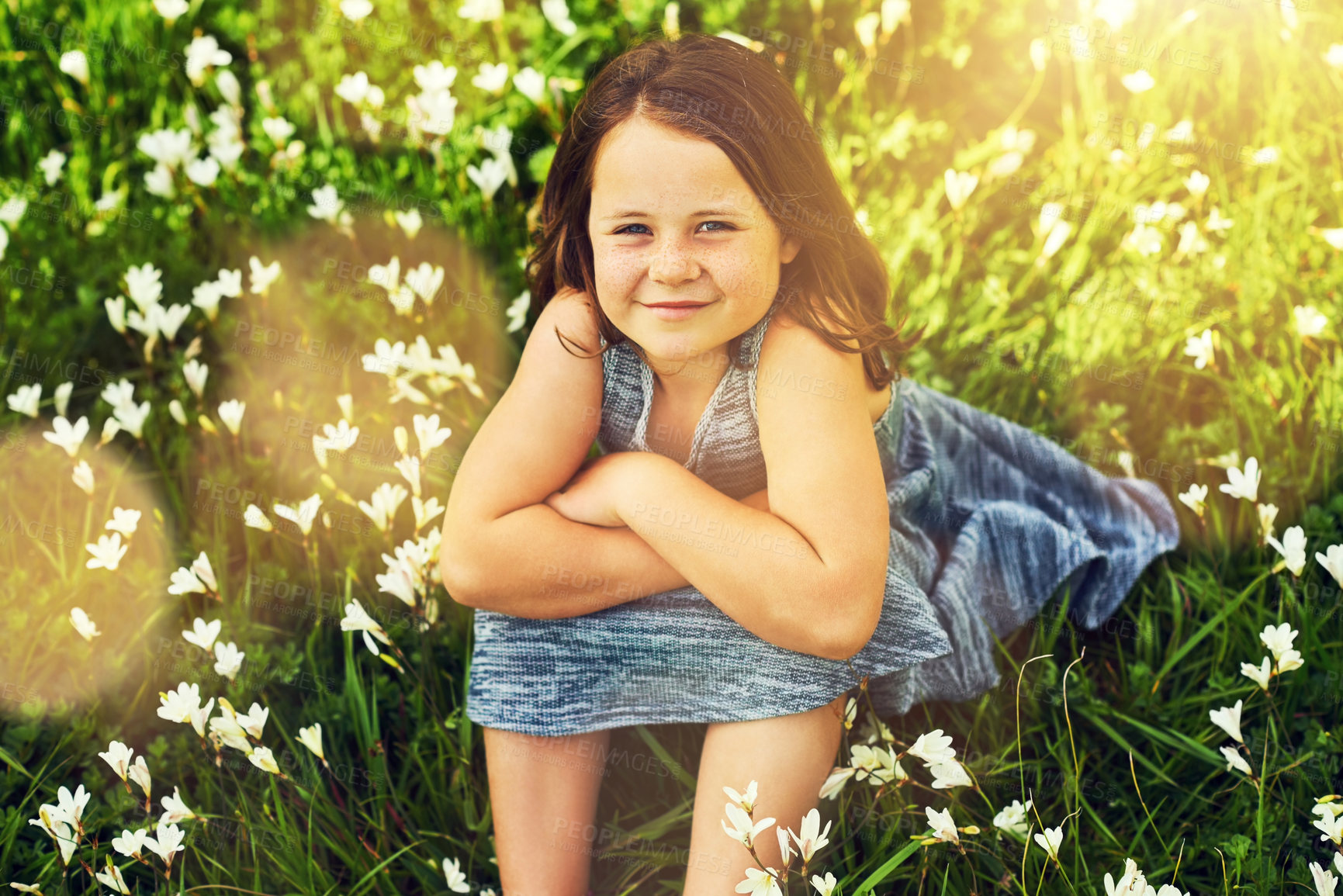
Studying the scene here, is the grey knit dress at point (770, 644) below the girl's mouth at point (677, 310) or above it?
below

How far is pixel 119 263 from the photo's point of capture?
3143 millimetres

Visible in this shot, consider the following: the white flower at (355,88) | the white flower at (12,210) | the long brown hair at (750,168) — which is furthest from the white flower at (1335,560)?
the white flower at (12,210)

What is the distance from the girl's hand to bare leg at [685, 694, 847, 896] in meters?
0.46

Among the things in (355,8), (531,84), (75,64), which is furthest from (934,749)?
(75,64)

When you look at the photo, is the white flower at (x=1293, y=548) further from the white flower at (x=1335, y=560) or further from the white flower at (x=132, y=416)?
the white flower at (x=132, y=416)

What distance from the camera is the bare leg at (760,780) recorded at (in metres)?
1.77

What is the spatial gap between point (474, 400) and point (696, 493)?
1.19m

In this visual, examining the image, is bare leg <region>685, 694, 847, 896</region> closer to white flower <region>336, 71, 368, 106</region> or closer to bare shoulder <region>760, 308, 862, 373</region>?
bare shoulder <region>760, 308, 862, 373</region>

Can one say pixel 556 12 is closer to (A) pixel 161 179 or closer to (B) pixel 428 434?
(A) pixel 161 179

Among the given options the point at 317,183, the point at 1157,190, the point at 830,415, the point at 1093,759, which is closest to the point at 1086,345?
the point at 1157,190

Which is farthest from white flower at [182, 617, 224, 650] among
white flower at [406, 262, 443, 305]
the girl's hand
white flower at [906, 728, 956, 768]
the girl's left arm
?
white flower at [906, 728, 956, 768]

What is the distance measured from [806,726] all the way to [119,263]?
2592mm

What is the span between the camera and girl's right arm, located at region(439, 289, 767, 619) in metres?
1.85

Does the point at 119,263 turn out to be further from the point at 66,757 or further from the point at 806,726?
the point at 806,726
